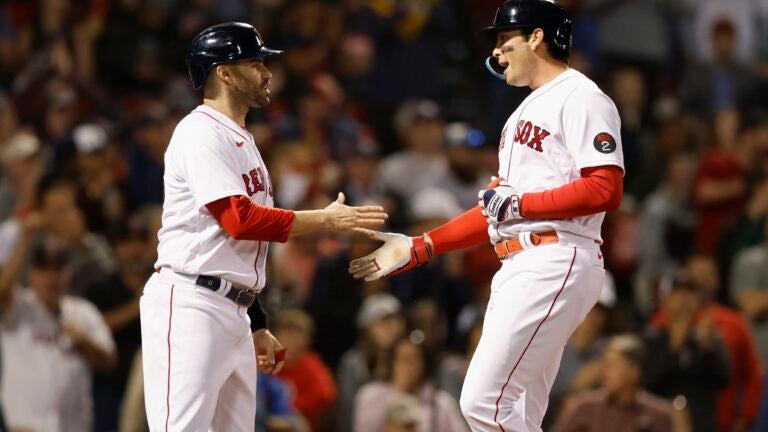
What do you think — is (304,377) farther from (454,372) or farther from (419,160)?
(419,160)

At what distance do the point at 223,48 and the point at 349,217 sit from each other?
2.52 feet

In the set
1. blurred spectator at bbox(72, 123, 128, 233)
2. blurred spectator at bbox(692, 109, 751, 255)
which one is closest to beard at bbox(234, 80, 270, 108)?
blurred spectator at bbox(72, 123, 128, 233)

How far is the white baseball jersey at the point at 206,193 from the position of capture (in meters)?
4.60

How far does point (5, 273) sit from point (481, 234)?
3.59 m

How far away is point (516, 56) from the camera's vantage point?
190 inches

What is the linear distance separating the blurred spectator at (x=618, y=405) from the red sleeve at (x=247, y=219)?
10.2 ft

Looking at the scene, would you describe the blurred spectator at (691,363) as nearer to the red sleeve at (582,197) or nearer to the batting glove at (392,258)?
the batting glove at (392,258)

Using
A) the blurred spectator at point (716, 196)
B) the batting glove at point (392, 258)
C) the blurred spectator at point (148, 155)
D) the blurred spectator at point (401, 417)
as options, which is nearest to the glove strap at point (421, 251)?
the batting glove at point (392, 258)

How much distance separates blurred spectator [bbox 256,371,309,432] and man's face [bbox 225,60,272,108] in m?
2.47

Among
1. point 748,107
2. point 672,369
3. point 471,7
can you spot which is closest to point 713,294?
point 672,369

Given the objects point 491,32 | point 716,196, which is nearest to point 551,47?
point 491,32

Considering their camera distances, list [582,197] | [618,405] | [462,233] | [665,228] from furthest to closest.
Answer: [665,228], [618,405], [462,233], [582,197]

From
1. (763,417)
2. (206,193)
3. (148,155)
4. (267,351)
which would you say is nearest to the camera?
(206,193)

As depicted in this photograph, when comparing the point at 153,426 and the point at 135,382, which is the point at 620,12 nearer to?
the point at 135,382
